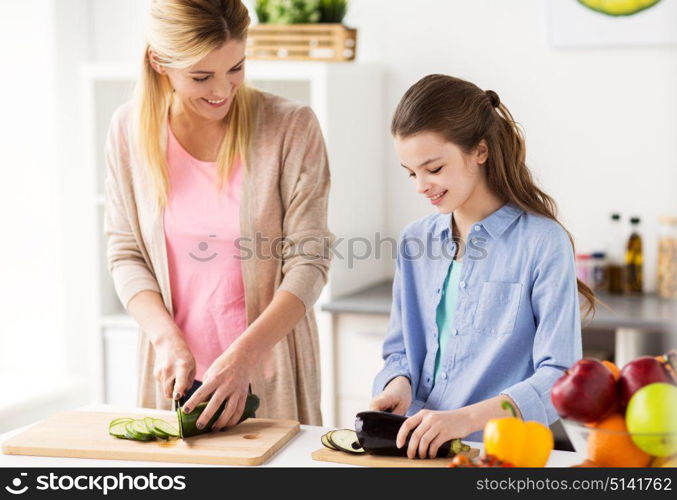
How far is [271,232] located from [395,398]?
1.47 ft

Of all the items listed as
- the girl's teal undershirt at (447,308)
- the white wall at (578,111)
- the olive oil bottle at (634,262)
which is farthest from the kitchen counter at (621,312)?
the girl's teal undershirt at (447,308)

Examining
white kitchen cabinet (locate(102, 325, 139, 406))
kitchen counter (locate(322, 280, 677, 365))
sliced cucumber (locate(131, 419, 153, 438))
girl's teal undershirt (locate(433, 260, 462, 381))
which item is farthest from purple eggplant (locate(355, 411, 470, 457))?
white kitchen cabinet (locate(102, 325, 139, 406))

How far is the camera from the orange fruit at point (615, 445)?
1.00m

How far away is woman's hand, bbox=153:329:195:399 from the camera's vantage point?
153 cm

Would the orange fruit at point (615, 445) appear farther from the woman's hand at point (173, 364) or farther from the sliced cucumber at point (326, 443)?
the woman's hand at point (173, 364)

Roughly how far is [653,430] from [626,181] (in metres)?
1.74

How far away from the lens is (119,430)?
143 cm

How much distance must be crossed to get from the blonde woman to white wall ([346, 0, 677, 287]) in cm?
86

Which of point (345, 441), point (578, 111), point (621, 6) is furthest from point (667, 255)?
point (345, 441)

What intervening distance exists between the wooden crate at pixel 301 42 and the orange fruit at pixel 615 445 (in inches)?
69.3

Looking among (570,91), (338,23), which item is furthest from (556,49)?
(338,23)

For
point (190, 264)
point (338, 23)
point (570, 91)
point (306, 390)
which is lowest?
point (306, 390)
